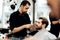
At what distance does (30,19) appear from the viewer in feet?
5.15

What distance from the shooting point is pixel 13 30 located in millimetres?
1603

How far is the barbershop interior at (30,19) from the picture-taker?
1.51 meters

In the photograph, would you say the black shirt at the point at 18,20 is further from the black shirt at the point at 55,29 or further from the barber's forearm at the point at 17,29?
the black shirt at the point at 55,29

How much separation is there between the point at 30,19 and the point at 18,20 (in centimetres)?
13

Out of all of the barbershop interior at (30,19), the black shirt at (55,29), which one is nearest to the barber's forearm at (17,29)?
the barbershop interior at (30,19)

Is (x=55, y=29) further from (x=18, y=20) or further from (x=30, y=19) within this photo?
(x=18, y=20)

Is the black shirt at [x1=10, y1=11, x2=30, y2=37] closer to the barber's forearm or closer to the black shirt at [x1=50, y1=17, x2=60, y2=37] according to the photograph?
the barber's forearm

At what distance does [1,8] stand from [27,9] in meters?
0.29

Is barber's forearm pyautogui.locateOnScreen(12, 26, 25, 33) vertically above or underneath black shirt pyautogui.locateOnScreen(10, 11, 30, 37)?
underneath

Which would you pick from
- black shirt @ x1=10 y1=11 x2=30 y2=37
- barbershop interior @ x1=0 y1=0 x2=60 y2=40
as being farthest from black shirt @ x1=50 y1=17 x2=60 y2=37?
black shirt @ x1=10 y1=11 x2=30 y2=37

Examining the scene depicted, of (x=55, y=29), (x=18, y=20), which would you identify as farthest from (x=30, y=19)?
(x=55, y=29)

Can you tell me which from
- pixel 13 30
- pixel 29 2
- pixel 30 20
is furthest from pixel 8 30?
pixel 29 2

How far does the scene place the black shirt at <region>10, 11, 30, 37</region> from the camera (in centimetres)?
158

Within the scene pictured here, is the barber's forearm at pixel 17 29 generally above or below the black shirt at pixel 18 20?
below
